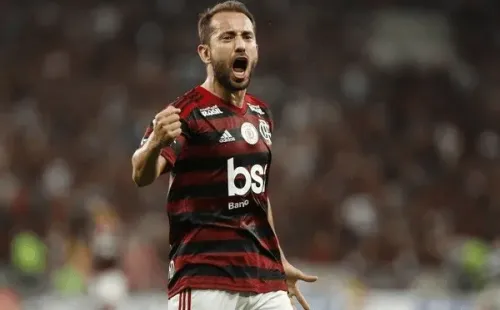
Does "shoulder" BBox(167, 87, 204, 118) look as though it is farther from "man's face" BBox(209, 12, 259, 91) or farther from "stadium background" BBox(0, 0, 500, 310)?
"stadium background" BBox(0, 0, 500, 310)

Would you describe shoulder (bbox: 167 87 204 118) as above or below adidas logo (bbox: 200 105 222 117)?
above

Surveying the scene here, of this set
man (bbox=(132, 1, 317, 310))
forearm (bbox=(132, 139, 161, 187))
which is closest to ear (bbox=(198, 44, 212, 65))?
man (bbox=(132, 1, 317, 310))

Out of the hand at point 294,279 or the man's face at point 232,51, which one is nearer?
the man's face at point 232,51

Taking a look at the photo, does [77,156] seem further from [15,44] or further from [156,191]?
[15,44]

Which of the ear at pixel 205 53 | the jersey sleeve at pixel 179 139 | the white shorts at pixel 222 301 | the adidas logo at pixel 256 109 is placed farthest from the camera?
the adidas logo at pixel 256 109

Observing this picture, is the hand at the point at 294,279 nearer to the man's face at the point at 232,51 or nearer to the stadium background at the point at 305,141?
the man's face at the point at 232,51

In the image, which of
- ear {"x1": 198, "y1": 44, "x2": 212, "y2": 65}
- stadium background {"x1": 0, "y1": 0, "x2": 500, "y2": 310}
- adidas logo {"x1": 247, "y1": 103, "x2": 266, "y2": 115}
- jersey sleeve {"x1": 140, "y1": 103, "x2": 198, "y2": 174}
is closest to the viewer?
jersey sleeve {"x1": 140, "y1": 103, "x2": 198, "y2": 174}

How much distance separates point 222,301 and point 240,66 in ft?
3.42

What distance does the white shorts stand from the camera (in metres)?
4.62

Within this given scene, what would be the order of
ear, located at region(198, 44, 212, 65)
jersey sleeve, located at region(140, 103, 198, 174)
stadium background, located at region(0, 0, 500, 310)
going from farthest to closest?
1. stadium background, located at region(0, 0, 500, 310)
2. ear, located at region(198, 44, 212, 65)
3. jersey sleeve, located at region(140, 103, 198, 174)

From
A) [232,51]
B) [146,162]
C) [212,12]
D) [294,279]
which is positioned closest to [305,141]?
[294,279]

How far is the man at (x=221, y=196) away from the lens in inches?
182

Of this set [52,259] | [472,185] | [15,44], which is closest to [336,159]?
Answer: [472,185]

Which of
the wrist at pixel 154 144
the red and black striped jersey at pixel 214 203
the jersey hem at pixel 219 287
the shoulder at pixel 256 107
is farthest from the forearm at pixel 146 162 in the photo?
the shoulder at pixel 256 107
